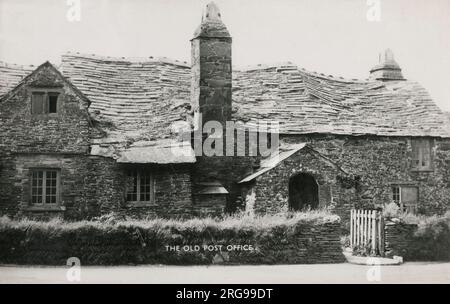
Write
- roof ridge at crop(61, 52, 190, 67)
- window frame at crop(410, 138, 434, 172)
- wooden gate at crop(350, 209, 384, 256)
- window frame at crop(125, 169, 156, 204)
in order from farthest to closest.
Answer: roof ridge at crop(61, 52, 190, 67)
window frame at crop(410, 138, 434, 172)
window frame at crop(125, 169, 156, 204)
wooden gate at crop(350, 209, 384, 256)

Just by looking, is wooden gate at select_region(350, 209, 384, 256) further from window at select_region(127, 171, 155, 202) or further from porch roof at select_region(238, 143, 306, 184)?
window at select_region(127, 171, 155, 202)

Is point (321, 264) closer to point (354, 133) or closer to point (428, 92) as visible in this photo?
point (354, 133)

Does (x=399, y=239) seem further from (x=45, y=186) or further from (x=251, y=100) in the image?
(x=45, y=186)

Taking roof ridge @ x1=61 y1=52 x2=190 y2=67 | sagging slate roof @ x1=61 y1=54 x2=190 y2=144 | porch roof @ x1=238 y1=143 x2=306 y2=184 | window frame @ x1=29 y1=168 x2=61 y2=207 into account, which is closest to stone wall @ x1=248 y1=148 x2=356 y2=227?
porch roof @ x1=238 y1=143 x2=306 y2=184

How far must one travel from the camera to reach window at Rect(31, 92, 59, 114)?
76.6 ft

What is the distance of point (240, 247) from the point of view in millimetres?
18359

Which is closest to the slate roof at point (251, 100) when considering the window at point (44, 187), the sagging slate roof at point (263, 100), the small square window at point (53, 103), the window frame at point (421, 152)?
the sagging slate roof at point (263, 100)

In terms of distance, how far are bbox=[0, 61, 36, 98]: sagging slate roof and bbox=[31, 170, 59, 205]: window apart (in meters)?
4.00

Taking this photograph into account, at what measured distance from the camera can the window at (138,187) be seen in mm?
23844

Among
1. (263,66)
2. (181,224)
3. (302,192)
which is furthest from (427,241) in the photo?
(263,66)

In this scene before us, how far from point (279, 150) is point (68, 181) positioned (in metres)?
8.49

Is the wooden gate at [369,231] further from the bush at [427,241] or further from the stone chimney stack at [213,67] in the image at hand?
the stone chimney stack at [213,67]

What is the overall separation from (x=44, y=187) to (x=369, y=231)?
11.8 meters

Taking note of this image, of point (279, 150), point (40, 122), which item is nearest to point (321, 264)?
point (279, 150)
